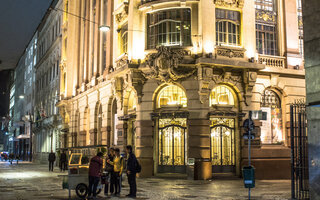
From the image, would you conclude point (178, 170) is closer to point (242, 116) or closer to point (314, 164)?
point (242, 116)

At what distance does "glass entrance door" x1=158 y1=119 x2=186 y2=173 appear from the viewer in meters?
24.6

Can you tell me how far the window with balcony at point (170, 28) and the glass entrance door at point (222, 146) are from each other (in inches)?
214

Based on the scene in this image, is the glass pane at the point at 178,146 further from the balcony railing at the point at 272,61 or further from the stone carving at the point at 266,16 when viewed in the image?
the stone carving at the point at 266,16

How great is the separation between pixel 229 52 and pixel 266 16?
4743 millimetres

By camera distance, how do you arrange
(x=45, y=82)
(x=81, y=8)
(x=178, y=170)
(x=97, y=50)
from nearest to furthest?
(x=178, y=170), (x=97, y=50), (x=81, y=8), (x=45, y=82)

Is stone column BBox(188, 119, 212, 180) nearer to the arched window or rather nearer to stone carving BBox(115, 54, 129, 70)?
the arched window

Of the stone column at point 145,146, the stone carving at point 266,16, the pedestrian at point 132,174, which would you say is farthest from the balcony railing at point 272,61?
the pedestrian at point 132,174

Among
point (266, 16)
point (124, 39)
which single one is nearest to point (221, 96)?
point (266, 16)

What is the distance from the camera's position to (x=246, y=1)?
85.6ft

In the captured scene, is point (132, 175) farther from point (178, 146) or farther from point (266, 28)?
point (266, 28)

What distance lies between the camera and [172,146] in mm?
24859

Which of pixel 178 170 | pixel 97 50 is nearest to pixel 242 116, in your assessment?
pixel 178 170

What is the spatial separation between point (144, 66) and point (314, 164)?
13935 millimetres

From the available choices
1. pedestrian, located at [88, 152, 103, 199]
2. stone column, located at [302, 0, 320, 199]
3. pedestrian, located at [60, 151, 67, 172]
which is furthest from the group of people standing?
pedestrian, located at [60, 151, 67, 172]
